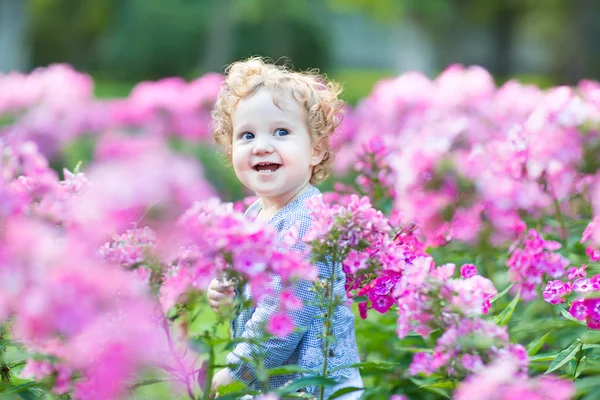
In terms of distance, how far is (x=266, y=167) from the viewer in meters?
2.86

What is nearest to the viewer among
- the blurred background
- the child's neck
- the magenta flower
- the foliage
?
the foliage

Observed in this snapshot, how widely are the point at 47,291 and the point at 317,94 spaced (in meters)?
1.52

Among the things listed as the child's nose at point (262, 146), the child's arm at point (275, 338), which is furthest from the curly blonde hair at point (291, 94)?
the child's arm at point (275, 338)

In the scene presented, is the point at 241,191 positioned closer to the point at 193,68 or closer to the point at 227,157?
the point at 227,157

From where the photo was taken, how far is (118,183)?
1.64 metres

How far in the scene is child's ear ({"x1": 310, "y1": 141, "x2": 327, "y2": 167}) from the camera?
301 cm

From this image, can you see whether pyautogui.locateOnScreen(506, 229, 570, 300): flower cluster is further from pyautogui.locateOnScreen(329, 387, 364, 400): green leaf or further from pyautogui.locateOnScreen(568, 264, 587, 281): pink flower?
pyautogui.locateOnScreen(329, 387, 364, 400): green leaf

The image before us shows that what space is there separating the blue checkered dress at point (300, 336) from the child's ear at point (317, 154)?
0.94 feet

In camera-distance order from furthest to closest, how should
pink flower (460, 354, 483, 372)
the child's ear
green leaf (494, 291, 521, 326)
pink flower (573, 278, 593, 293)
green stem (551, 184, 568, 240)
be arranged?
green stem (551, 184, 568, 240), the child's ear, green leaf (494, 291, 521, 326), pink flower (573, 278, 593, 293), pink flower (460, 354, 483, 372)

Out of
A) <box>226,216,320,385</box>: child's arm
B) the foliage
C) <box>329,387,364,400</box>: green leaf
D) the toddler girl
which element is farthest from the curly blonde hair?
<box>329,387,364,400</box>: green leaf

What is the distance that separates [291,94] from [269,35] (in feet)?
88.2

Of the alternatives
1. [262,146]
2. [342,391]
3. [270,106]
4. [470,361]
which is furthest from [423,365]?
[270,106]

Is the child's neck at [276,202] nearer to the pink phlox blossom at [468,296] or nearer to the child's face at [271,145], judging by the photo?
the child's face at [271,145]

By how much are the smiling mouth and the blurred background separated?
15.3 m
